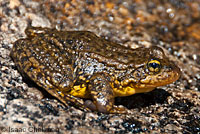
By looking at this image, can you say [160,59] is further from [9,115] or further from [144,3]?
[144,3]

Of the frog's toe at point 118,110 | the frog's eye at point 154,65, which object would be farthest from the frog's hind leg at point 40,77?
the frog's eye at point 154,65

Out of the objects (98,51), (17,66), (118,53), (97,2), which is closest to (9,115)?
(17,66)

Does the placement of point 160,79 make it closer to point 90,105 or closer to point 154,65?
point 154,65

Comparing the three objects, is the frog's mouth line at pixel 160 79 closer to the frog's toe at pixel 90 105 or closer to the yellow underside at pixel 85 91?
the yellow underside at pixel 85 91

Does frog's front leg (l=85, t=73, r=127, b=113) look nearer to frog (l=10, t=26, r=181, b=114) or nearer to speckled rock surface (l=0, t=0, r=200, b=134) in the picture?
frog (l=10, t=26, r=181, b=114)

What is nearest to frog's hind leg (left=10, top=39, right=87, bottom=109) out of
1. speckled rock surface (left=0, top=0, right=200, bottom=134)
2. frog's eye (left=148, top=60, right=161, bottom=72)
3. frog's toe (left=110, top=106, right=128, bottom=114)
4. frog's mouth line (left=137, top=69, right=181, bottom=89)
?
speckled rock surface (left=0, top=0, right=200, bottom=134)

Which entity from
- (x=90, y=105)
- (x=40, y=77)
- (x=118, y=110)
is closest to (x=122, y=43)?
(x=118, y=110)
